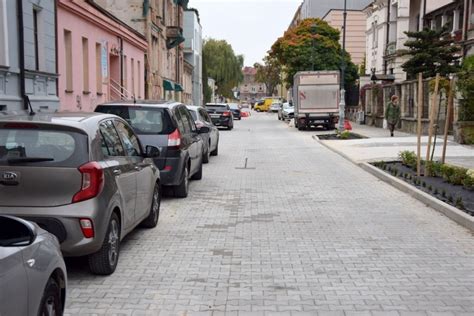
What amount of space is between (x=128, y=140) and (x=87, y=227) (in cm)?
193

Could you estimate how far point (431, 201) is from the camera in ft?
30.3

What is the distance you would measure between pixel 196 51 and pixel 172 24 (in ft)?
73.5

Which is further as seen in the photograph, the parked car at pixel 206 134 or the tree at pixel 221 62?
the tree at pixel 221 62

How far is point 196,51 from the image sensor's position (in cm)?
6512

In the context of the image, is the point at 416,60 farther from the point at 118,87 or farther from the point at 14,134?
the point at 14,134

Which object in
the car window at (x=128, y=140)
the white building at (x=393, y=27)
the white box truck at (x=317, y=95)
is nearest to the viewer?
the car window at (x=128, y=140)

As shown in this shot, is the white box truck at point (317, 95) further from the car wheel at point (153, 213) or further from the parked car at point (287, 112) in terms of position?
the car wheel at point (153, 213)


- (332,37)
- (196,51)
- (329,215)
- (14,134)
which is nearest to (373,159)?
(329,215)

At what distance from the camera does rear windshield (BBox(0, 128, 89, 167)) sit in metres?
5.07

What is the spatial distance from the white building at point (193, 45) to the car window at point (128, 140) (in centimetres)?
5417

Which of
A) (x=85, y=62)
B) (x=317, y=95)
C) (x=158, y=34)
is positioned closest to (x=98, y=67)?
(x=85, y=62)

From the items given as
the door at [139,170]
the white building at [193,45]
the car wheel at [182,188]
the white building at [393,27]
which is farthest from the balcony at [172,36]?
the door at [139,170]

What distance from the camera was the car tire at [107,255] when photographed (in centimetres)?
543

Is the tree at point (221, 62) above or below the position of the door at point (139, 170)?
above
